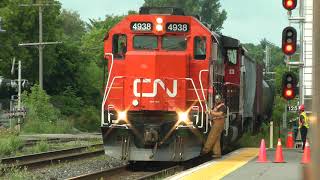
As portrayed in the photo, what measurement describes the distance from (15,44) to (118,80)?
159 feet

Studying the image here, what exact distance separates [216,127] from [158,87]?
196cm

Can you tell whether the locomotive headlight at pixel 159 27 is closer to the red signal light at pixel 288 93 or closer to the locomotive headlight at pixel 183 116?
the locomotive headlight at pixel 183 116

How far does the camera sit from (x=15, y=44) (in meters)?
60.8

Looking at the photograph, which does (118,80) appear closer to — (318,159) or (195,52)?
(195,52)

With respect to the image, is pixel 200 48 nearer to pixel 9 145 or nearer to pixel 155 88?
pixel 155 88

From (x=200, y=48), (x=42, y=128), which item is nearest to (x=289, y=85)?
(x=200, y=48)

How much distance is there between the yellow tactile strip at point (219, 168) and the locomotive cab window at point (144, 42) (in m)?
3.27

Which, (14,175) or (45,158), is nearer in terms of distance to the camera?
(14,175)

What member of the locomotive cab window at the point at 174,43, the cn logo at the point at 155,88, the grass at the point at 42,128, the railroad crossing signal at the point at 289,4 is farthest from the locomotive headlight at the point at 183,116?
the grass at the point at 42,128

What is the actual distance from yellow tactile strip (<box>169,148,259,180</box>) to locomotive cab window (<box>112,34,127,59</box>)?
351 centimetres

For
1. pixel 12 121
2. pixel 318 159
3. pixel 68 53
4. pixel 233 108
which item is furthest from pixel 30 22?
pixel 318 159

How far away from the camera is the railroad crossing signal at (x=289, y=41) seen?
44.2 feet

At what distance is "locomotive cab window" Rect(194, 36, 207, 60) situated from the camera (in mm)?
14734

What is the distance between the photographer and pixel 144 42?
15.0 meters
